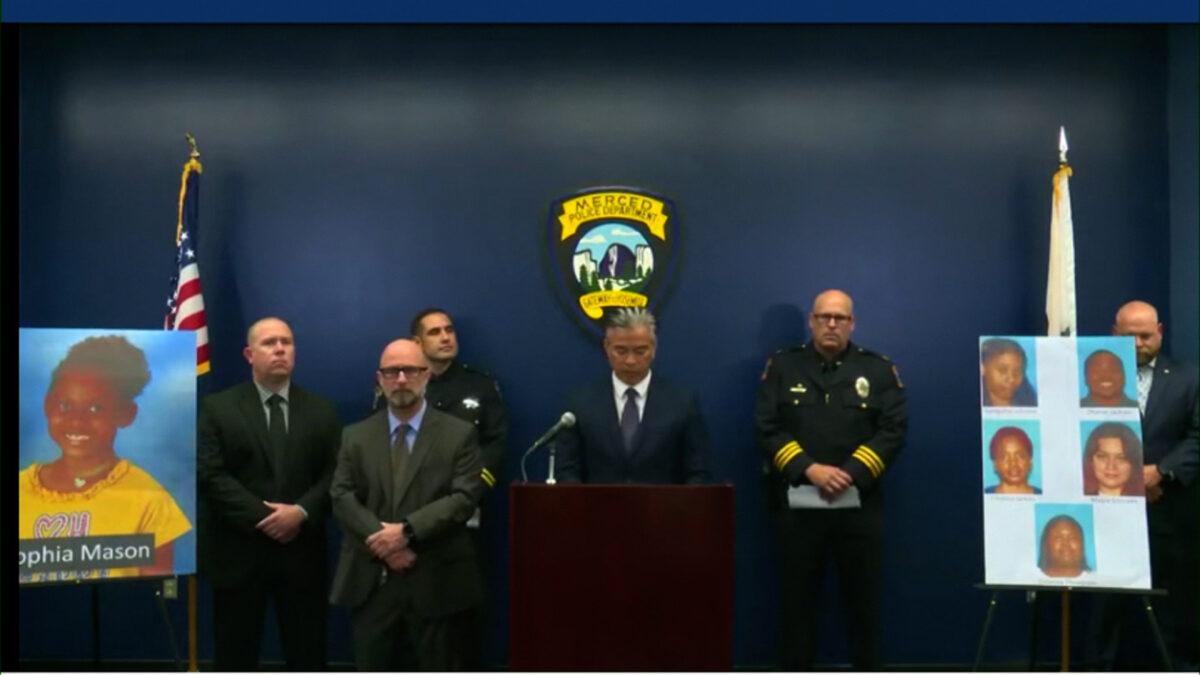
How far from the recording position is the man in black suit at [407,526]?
16.7 ft

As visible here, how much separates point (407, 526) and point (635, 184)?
266 cm

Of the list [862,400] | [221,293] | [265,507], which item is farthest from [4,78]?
[862,400]

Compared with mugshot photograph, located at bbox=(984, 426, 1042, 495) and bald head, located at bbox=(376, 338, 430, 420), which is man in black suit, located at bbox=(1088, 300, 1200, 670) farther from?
bald head, located at bbox=(376, 338, 430, 420)

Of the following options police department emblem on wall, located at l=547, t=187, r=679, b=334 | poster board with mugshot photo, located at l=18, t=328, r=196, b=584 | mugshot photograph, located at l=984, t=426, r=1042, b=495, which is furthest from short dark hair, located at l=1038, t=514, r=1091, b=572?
poster board with mugshot photo, located at l=18, t=328, r=196, b=584

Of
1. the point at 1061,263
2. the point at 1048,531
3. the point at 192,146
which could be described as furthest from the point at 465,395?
the point at 1061,263

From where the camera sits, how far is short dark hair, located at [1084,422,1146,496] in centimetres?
561

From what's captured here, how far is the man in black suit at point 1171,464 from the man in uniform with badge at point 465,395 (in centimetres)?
291

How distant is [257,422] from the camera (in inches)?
233

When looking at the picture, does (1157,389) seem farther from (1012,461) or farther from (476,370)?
(476,370)

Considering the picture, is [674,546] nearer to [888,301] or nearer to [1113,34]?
[888,301]

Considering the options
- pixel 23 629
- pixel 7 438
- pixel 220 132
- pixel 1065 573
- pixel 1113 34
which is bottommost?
pixel 23 629

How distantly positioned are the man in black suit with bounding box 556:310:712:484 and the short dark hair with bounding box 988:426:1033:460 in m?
1.16

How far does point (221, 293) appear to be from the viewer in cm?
717

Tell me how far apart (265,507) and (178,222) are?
6.34 feet
